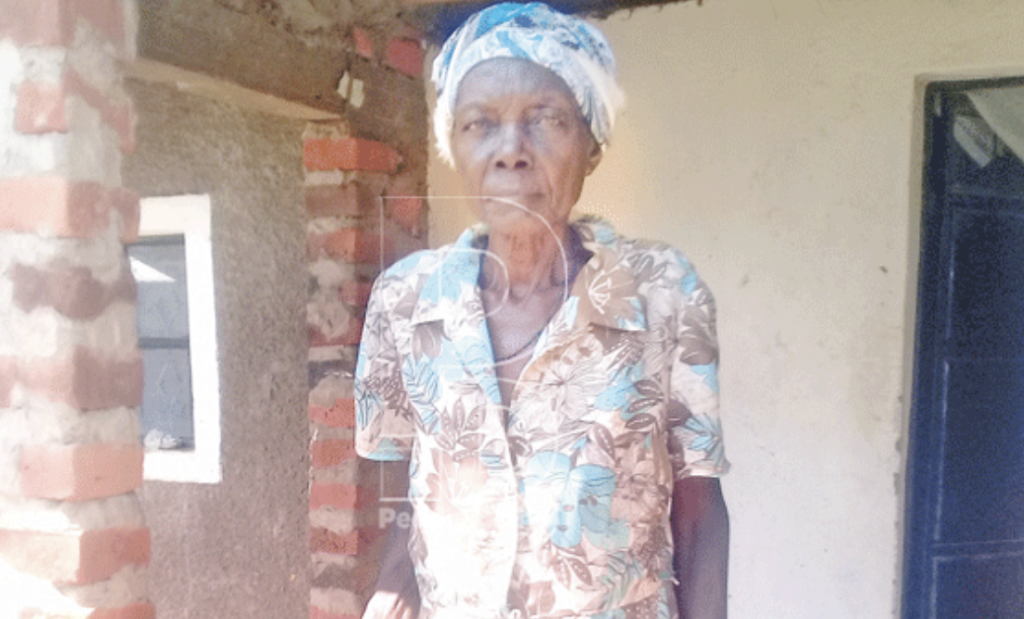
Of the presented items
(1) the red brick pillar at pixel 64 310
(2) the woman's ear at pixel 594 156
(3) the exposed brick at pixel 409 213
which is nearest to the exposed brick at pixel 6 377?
(1) the red brick pillar at pixel 64 310

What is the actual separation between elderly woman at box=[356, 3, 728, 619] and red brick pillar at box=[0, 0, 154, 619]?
40 centimetres

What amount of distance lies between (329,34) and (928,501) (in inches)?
52.4

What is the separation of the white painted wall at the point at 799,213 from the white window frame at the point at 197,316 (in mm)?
558

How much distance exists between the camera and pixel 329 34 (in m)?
1.03

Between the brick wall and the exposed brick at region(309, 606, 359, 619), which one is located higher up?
the brick wall

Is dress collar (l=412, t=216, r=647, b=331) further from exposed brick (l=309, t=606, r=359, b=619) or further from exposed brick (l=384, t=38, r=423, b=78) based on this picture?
exposed brick (l=309, t=606, r=359, b=619)

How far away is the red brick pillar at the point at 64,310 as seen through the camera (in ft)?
2.75

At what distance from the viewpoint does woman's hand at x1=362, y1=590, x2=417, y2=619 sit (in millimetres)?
886

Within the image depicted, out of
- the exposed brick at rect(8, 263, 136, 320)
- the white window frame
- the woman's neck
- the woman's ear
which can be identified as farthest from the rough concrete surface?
the woman's ear

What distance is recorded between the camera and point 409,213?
82cm

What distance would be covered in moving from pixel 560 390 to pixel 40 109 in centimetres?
68

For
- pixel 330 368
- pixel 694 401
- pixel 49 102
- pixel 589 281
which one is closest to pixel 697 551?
pixel 694 401

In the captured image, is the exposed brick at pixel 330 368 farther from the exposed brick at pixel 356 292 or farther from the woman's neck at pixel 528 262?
the woman's neck at pixel 528 262

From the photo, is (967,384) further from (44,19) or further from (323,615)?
(44,19)
